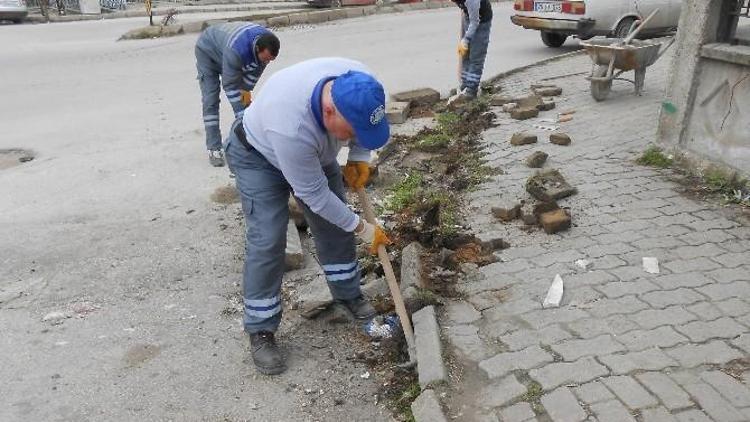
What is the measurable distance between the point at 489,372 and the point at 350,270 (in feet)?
3.26

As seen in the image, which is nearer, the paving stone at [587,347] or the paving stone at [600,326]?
the paving stone at [587,347]

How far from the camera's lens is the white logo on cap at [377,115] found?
8.00 feet

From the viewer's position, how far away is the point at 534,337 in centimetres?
311

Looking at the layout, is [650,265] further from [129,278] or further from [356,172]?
[129,278]

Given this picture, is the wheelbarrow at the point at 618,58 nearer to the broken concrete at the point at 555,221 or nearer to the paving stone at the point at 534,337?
the broken concrete at the point at 555,221

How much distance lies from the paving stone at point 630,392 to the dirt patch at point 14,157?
19.6 feet

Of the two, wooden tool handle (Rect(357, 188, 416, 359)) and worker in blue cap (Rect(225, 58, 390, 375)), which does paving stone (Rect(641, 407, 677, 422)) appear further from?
worker in blue cap (Rect(225, 58, 390, 375))

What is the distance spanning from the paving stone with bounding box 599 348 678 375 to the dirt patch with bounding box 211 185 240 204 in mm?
3367

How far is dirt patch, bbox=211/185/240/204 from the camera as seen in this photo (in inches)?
206

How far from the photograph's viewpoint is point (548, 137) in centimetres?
620

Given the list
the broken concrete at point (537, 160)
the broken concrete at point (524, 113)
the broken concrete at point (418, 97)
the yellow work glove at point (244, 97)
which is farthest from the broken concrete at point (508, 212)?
the broken concrete at point (418, 97)

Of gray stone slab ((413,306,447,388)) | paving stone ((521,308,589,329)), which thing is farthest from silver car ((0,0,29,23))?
paving stone ((521,308,589,329))

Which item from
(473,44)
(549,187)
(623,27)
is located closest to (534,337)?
(549,187)

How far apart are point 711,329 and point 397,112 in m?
4.60
